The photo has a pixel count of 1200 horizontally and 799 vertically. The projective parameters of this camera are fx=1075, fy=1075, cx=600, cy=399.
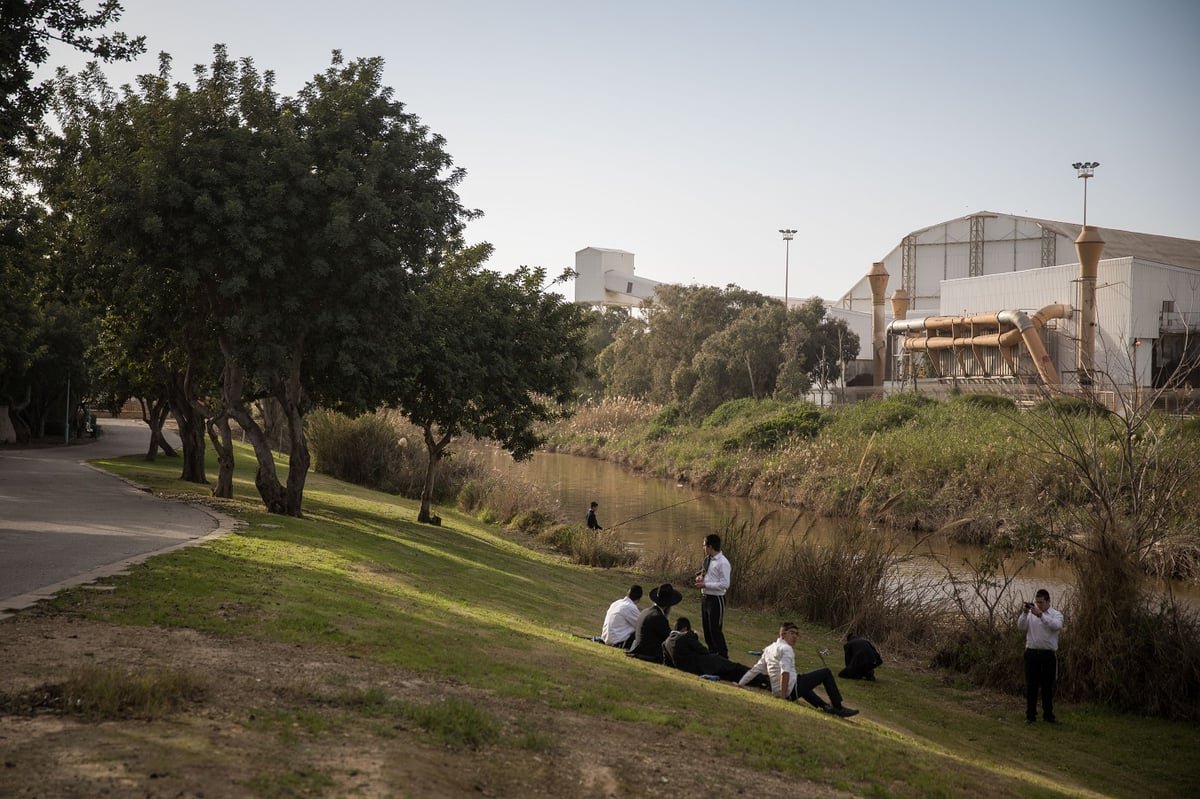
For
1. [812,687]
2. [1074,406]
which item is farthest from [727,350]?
[812,687]

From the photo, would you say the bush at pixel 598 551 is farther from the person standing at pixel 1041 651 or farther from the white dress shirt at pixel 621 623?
the person standing at pixel 1041 651

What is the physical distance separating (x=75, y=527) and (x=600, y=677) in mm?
10451

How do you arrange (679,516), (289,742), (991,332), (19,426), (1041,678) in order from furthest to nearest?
(991,332) → (19,426) → (679,516) → (1041,678) → (289,742)

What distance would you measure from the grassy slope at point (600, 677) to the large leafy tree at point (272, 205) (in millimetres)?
4053

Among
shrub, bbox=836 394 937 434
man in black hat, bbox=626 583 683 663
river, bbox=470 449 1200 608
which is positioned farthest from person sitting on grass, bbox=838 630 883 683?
shrub, bbox=836 394 937 434

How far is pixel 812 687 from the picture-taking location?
13.1 metres

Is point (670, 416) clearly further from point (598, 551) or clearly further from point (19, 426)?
point (598, 551)

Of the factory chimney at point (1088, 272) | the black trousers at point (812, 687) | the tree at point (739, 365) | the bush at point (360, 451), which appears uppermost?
the factory chimney at point (1088, 272)

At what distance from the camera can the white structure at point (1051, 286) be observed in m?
50.3

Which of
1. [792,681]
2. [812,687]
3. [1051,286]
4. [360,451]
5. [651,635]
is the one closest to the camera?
[792,681]

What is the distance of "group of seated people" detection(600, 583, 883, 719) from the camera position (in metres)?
13.0

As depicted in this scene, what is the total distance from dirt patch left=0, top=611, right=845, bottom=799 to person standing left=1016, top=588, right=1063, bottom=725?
22.1 feet

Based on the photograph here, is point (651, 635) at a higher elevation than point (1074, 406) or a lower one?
lower

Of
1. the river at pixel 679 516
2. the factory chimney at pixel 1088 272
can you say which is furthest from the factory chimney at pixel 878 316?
the river at pixel 679 516
